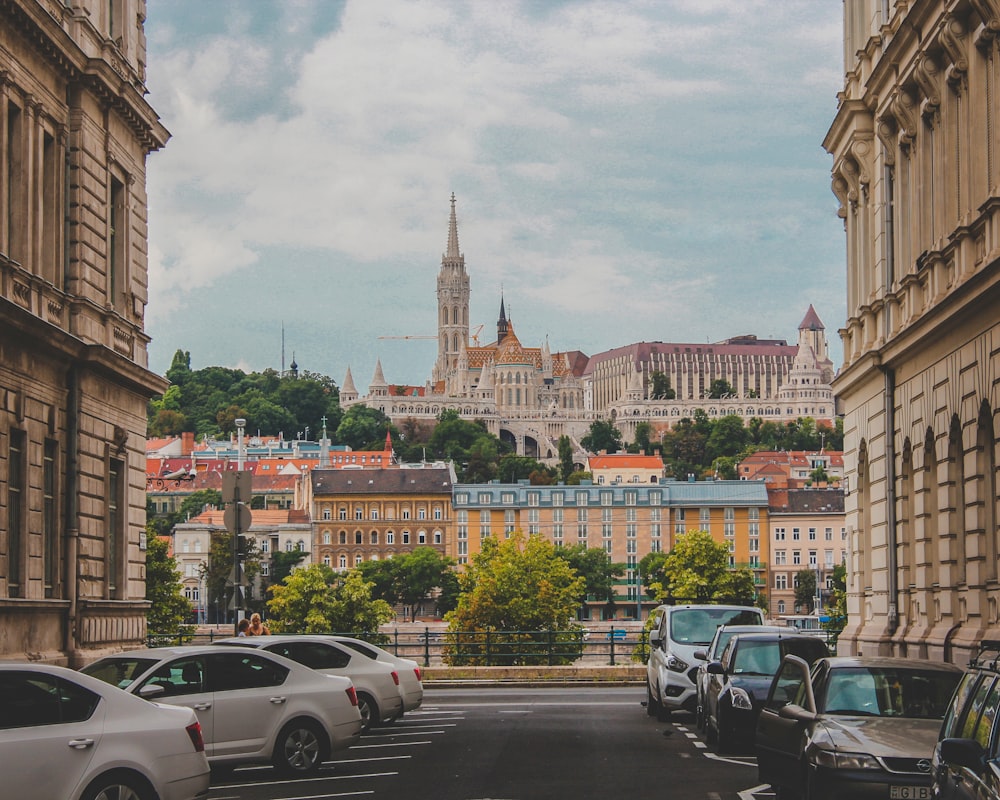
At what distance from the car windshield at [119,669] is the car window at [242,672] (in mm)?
851

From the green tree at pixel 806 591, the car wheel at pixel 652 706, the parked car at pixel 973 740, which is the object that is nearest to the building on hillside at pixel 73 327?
the car wheel at pixel 652 706

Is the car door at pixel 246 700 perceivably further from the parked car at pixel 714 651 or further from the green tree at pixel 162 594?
the green tree at pixel 162 594

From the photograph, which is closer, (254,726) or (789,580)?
(254,726)

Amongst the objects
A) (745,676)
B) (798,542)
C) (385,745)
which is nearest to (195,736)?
(745,676)

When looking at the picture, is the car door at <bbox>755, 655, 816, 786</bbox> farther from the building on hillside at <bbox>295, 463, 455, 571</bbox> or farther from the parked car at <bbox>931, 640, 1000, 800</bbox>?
the building on hillside at <bbox>295, 463, 455, 571</bbox>

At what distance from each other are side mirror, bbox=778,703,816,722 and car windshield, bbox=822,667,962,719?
168 mm

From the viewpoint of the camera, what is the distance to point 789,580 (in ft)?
627

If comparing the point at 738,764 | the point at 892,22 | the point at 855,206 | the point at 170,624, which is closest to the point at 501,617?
the point at 170,624

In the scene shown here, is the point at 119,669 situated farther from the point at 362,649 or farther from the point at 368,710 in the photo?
the point at 362,649

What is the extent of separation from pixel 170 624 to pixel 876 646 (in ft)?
185

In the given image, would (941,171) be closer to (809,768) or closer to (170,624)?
(809,768)

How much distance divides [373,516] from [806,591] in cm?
4608

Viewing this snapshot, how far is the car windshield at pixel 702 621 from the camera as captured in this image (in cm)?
2994

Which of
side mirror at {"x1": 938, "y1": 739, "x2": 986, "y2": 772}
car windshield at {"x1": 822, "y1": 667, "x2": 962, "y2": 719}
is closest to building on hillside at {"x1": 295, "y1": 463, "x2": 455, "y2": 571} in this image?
car windshield at {"x1": 822, "y1": 667, "x2": 962, "y2": 719}
